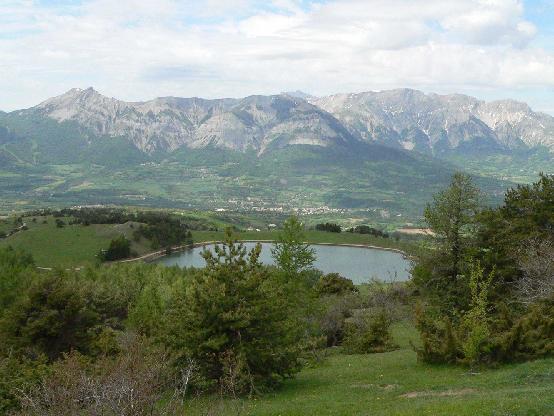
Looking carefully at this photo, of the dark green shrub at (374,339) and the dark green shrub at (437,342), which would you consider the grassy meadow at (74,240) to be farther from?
the dark green shrub at (437,342)

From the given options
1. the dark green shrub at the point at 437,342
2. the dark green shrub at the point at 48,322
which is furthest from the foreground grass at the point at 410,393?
the dark green shrub at the point at 48,322

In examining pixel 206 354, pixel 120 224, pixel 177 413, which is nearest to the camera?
pixel 177 413

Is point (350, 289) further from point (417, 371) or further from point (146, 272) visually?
point (417, 371)

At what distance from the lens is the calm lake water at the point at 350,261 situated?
113 m

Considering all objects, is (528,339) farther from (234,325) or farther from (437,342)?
(234,325)

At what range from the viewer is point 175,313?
79.2 feet

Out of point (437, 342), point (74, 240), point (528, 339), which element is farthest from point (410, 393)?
point (74, 240)

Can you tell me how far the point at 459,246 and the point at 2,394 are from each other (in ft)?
A: 88.4

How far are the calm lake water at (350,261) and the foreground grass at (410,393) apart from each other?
79.0 meters

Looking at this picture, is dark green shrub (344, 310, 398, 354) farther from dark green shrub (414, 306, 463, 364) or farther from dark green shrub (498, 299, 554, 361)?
dark green shrub (498, 299, 554, 361)

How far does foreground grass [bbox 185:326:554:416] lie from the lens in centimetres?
1548

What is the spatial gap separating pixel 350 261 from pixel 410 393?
362ft

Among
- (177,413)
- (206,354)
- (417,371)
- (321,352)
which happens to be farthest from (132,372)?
(321,352)

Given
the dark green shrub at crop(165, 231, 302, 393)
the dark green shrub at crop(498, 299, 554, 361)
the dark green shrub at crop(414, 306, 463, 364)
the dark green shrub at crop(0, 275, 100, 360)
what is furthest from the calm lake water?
the dark green shrub at crop(165, 231, 302, 393)
